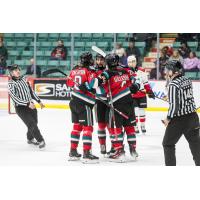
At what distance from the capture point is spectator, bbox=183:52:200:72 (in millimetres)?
8297

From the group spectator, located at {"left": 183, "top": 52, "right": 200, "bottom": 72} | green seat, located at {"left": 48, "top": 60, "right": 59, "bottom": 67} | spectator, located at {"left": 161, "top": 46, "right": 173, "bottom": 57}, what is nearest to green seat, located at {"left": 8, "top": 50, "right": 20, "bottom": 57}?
green seat, located at {"left": 48, "top": 60, "right": 59, "bottom": 67}

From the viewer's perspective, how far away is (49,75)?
937cm

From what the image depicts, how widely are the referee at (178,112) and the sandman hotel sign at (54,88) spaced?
204 inches

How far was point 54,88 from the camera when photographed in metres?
9.60

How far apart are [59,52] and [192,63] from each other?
6.22 ft

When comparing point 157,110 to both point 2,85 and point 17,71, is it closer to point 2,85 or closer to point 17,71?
point 2,85

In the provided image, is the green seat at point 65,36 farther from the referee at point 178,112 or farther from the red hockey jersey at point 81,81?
the referee at point 178,112

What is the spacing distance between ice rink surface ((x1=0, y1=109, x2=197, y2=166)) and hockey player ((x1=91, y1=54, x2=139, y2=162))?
0.55ft

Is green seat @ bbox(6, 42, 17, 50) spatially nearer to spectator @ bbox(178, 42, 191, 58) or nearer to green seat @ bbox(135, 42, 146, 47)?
green seat @ bbox(135, 42, 146, 47)

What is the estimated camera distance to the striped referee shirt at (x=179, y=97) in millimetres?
4410

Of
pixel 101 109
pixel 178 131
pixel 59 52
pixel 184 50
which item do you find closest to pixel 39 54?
pixel 59 52

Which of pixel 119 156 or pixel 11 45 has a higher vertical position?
pixel 11 45

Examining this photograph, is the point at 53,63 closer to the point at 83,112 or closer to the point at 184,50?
the point at 184,50

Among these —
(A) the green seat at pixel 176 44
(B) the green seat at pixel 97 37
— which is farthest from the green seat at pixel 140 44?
(B) the green seat at pixel 97 37
